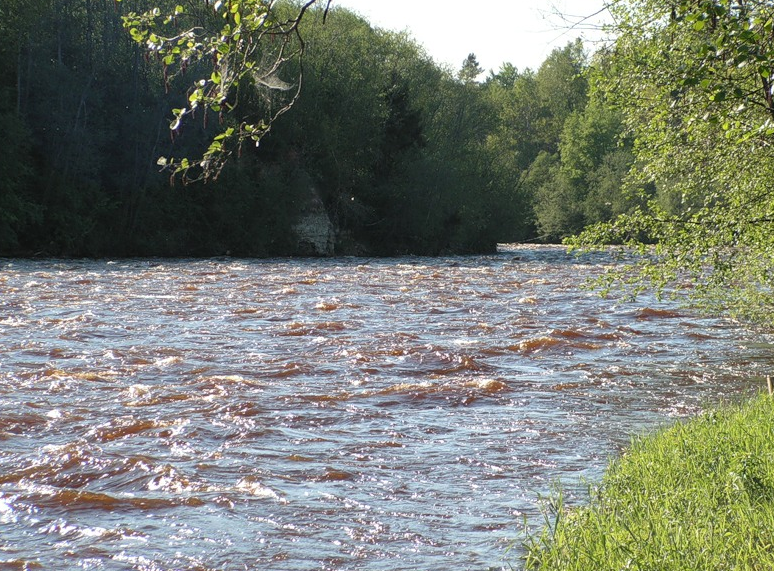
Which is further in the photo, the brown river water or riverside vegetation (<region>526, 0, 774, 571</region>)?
the brown river water

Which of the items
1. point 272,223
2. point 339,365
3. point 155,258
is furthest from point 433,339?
point 272,223

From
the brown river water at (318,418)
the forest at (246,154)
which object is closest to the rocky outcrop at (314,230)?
the forest at (246,154)

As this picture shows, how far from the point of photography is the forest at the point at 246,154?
40594 millimetres

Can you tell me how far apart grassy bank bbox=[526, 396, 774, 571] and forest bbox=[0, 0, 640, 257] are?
75.4 feet

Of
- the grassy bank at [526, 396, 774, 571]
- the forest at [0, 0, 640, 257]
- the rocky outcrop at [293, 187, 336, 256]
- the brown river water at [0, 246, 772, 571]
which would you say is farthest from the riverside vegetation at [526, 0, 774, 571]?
the rocky outcrop at [293, 187, 336, 256]

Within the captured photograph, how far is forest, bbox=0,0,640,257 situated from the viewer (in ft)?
133

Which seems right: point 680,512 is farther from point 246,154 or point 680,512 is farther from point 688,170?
point 246,154

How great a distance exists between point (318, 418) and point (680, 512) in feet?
17.0

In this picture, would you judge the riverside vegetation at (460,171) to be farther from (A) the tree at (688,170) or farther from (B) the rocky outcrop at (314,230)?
(B) the rocky outcrop at (314,230)

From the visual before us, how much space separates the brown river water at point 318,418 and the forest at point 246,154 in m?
12.9

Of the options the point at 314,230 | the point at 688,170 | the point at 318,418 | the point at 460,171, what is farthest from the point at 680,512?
the point at 460,171

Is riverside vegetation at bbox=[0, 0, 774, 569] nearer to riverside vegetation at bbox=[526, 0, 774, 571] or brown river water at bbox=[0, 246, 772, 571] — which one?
riverside vegetation at bbox=[526, 0, 774, 571]

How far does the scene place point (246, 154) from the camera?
161 ft

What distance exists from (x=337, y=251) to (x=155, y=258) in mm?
12079
